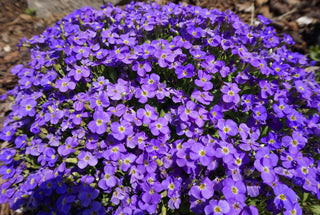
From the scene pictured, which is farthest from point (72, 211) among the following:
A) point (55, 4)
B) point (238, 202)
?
point (55, 4)

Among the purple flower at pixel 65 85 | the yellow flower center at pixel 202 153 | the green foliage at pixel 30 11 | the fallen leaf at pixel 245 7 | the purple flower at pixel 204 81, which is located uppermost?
the fallen leaf at pixel 245 7

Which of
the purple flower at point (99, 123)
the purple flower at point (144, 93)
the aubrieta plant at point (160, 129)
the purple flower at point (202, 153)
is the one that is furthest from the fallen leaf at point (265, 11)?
the purple flower at point (99, 123)

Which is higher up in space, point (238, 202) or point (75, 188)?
point (238, 202)

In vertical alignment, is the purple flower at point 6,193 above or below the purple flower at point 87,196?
below

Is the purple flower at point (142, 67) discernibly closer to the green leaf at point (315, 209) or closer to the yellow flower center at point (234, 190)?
the yellow flower center at point (234, 190)

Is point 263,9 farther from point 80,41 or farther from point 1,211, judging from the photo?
point 1,211

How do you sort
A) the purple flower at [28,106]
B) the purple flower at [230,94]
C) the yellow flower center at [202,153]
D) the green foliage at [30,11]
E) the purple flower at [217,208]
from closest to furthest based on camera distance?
1. the purple flower at [217,208]
2. the yellow flower center at [202,153]
3. the purple flower at [230,94]
4. the purple flower at [28,106]
5. the green foliage at [30,11]
